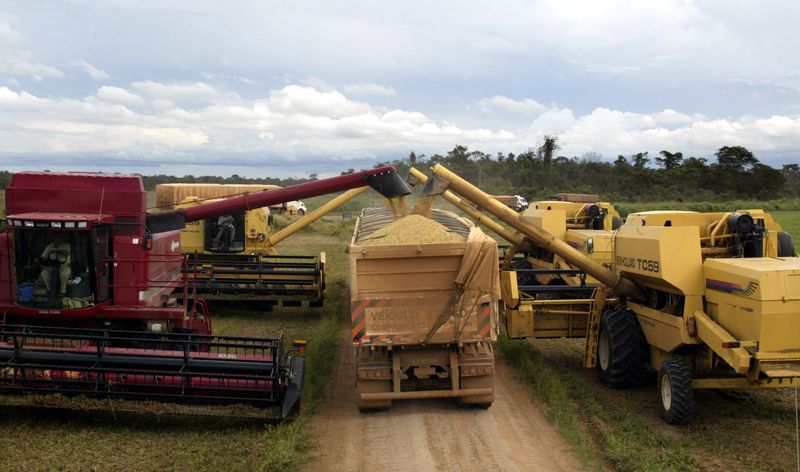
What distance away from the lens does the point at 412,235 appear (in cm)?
906

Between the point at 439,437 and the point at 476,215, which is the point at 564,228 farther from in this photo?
the point at 439,437

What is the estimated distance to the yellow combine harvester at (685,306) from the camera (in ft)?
24.4

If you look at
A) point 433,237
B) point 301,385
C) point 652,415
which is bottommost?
point 652,415

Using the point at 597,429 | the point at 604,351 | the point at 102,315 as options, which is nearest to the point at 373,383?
the point at 597,429

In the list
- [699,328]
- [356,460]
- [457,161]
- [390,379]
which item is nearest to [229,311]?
[390,379]

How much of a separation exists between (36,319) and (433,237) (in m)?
5.27

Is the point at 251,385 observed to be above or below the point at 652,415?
above

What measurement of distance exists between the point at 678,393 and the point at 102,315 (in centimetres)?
738

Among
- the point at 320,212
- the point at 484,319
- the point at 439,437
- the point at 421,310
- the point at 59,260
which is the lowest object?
the point at 439,437

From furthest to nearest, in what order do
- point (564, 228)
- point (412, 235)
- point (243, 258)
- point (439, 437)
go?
point (243, 258)
point (564, 228)
point (412, 235)
point (439, 437)

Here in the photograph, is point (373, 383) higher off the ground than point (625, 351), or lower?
lower

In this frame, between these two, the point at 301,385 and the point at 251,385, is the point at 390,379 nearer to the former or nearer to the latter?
the point at 301,385

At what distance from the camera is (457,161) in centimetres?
7781

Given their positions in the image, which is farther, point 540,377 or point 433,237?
point 540,377
